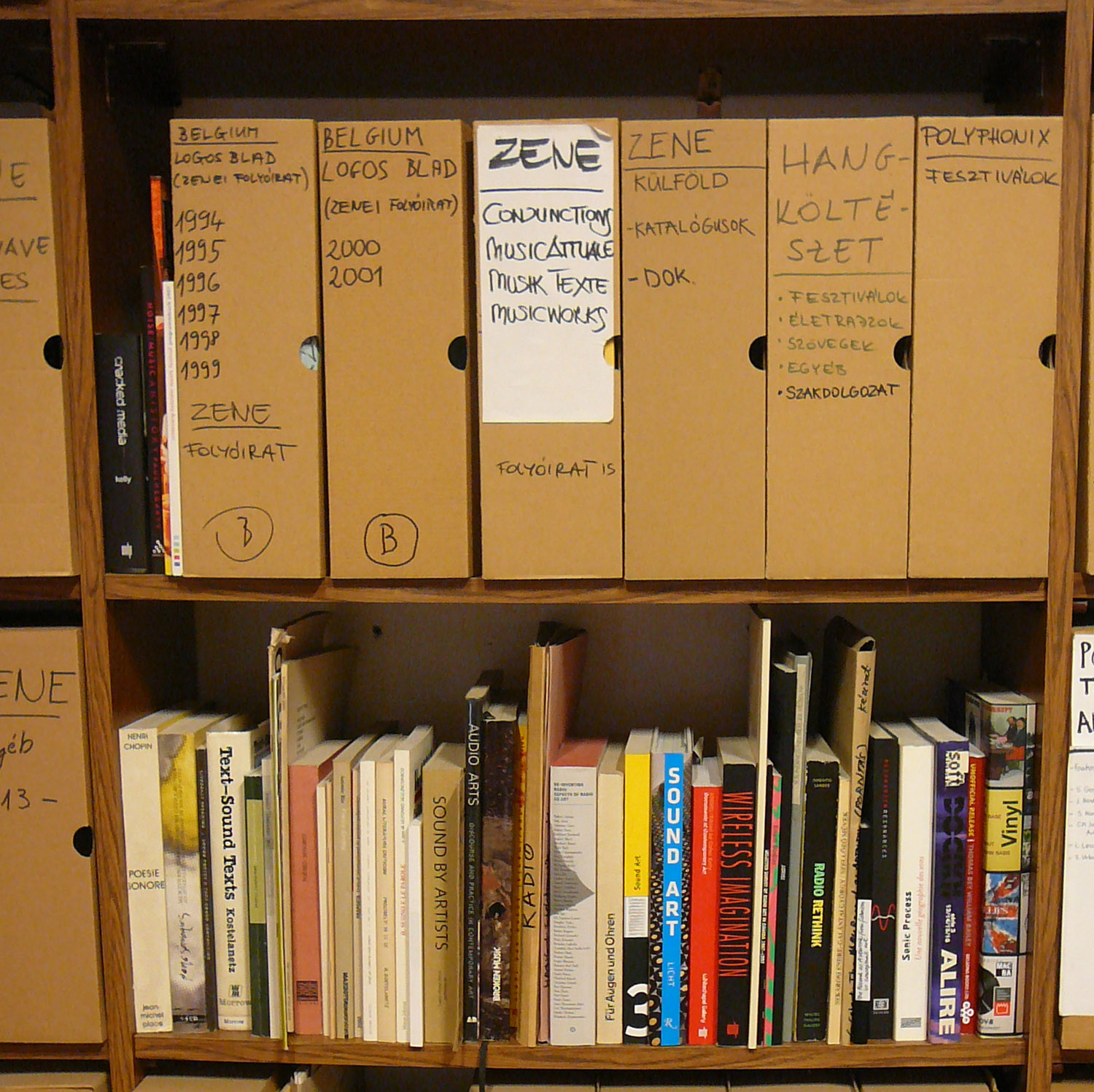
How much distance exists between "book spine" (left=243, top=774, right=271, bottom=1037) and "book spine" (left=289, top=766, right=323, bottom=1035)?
0.11ft

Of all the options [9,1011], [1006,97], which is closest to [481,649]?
[9,1011]

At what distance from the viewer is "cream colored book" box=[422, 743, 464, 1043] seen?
910 millimetres

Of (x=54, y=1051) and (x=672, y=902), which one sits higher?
(x=672, y=902)

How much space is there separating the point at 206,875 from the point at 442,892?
28 cm

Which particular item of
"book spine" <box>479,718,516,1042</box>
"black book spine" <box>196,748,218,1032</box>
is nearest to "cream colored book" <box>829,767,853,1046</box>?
"book spine" <box>479,718,516,1042</box>

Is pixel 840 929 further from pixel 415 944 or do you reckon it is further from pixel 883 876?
pixel 415 944

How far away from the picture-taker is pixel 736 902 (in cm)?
90

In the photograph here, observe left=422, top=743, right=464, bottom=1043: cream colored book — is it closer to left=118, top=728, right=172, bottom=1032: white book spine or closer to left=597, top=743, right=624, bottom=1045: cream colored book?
left=597, top=743, right=624, bottom=1045: cream colored book

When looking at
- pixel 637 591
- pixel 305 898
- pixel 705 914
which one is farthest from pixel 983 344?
pixel 305 898

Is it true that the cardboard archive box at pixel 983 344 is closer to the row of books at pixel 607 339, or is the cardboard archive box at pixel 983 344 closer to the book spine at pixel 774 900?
the row of books at pixel 607 339

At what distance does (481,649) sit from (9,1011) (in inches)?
27.2

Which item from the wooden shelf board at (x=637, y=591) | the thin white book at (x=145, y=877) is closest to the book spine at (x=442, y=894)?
the wooden shelf board at (x=637, y=591)

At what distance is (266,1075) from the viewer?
0.96m

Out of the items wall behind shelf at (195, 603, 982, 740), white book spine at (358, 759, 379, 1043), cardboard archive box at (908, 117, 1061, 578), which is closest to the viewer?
cardboard archive box at (908, 117, 1061, 578)
